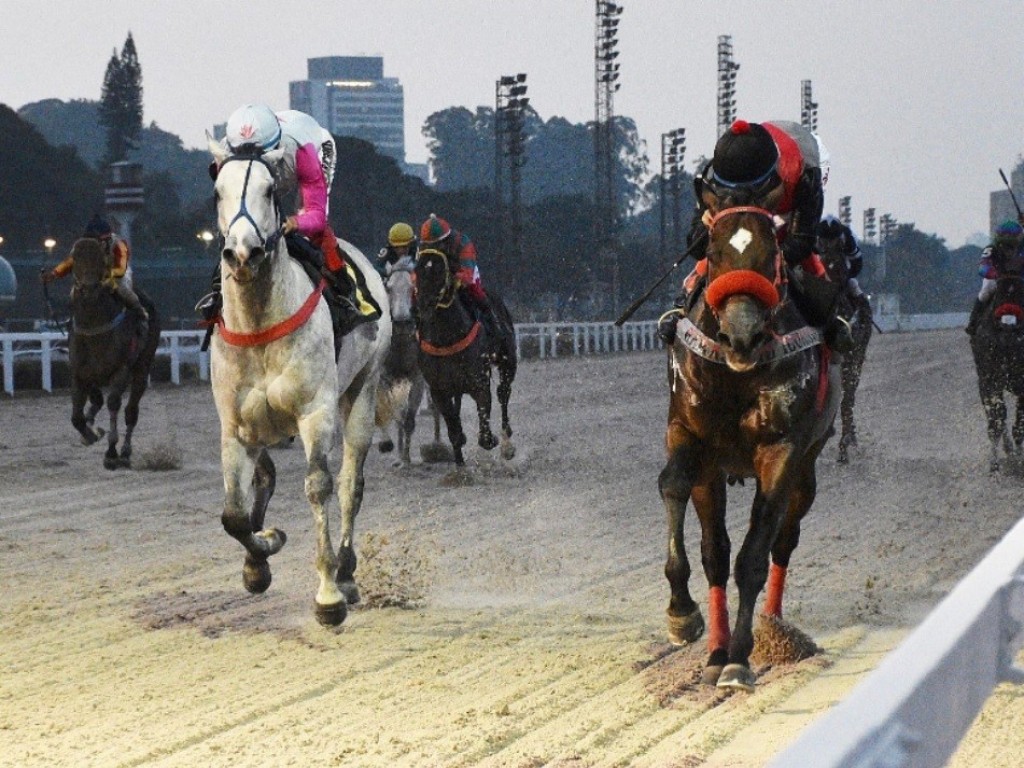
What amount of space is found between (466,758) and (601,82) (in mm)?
50369

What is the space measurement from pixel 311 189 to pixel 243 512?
158 cm

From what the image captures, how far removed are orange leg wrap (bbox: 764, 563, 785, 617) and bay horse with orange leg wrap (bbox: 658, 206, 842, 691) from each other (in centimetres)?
48

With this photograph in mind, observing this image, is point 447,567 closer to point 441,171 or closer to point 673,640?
point 673,640

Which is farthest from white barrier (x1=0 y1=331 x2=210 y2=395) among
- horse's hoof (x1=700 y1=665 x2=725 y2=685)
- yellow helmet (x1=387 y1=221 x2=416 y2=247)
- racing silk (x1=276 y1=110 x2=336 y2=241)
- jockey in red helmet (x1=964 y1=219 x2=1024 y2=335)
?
horse's hoof (x1=700 y1=665 x2=725 y2=685)

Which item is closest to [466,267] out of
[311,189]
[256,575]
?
[311,189]

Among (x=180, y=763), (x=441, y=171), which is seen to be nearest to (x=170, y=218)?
(x=180, y=763)

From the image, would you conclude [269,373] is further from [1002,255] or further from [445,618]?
[1002,255]

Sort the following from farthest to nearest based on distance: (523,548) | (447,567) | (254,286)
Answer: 1. (523,548)
2. (447,567)
3. (254,286)

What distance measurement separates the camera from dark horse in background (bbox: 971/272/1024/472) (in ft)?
45.5

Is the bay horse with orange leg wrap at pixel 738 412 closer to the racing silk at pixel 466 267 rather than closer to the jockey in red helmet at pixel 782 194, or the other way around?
the jockey in red helmet at pixel 782 194

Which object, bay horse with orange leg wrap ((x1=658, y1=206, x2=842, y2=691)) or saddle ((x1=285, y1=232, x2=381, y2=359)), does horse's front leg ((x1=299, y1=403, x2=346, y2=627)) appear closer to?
saddle ((x1=285, y1=232, x2=381, y2=359))

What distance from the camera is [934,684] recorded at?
2.87 metres

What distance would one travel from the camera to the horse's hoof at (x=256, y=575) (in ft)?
25.3

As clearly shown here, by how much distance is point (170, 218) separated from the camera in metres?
72.7
